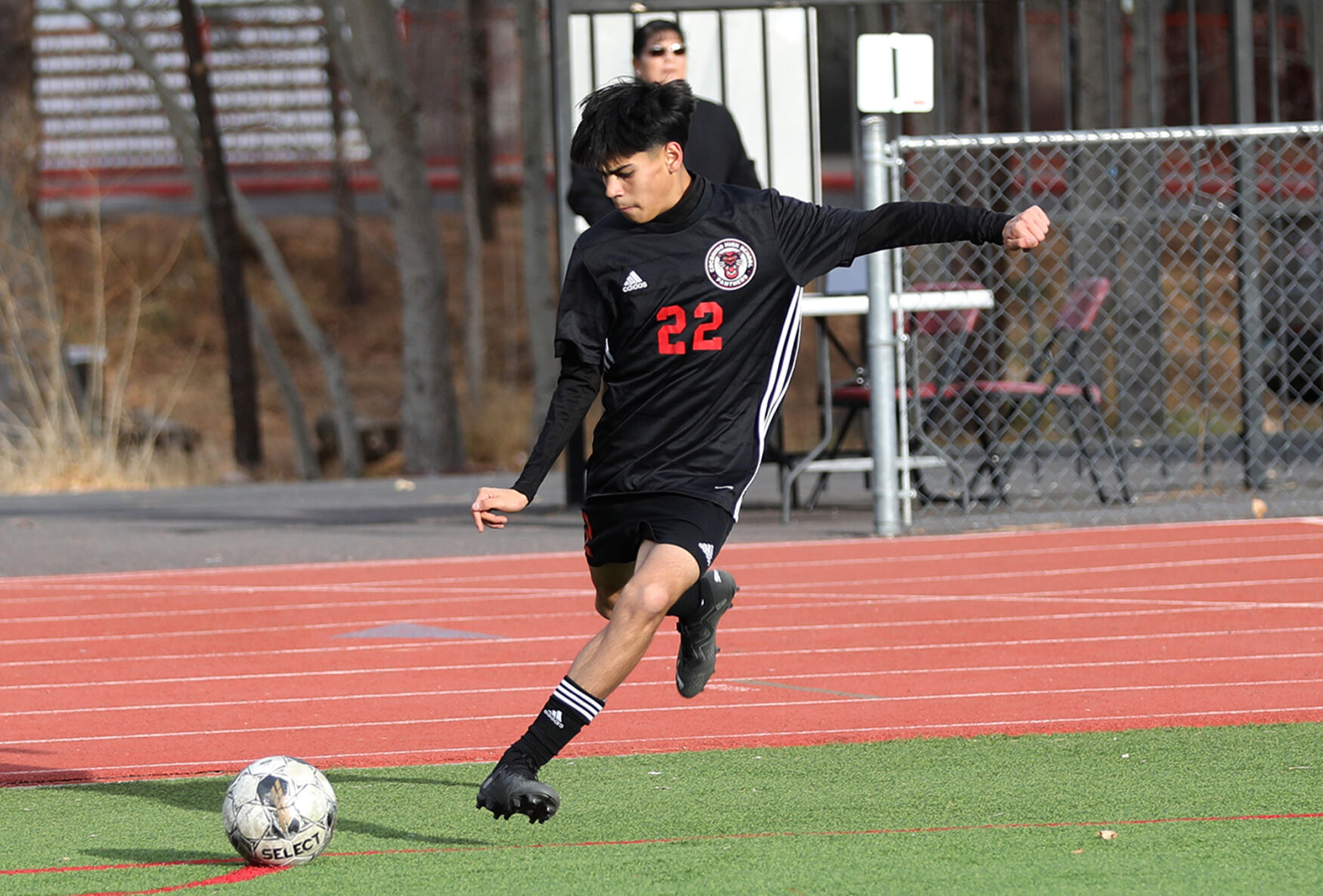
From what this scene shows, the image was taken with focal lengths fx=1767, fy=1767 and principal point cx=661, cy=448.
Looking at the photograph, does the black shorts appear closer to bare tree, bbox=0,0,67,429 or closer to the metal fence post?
the metal fence post

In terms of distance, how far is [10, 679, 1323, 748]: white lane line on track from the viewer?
223 inches

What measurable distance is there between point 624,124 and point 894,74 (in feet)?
18.5

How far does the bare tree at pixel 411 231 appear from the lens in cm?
1844

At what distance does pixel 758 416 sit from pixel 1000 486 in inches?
243

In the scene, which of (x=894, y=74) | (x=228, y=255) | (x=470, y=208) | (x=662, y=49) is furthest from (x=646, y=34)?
(x=470, y=208)

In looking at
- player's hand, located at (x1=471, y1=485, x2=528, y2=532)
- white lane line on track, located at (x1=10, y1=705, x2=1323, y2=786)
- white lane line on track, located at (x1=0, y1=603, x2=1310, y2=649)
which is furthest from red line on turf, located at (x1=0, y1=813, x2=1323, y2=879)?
white lane line on track, located at (x1=0, y1=603, x2=1310, y2=649)

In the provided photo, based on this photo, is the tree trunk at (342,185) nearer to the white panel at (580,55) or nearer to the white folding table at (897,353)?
the white panel at (580,55)

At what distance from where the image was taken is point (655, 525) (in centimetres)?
430

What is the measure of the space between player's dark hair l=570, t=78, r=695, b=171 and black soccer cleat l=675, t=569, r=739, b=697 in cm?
117

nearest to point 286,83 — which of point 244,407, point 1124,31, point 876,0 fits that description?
point 244,407

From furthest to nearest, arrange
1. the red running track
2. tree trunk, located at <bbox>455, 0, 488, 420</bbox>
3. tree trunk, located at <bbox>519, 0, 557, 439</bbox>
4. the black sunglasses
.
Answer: tree trunk, located at <bbox>455, 0, 488, 420</bbox>
tree trunk, located at <bbox>519, 0, 557, 439</bbox>
the black sunglasses
the red running track

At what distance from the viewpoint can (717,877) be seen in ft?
12.3

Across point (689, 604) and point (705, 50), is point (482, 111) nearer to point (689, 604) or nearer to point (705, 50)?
point (705, 50)

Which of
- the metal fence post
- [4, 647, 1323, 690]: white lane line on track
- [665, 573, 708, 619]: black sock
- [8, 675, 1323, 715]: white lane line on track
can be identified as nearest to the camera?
[665, 573, 708, 619]: black sock
